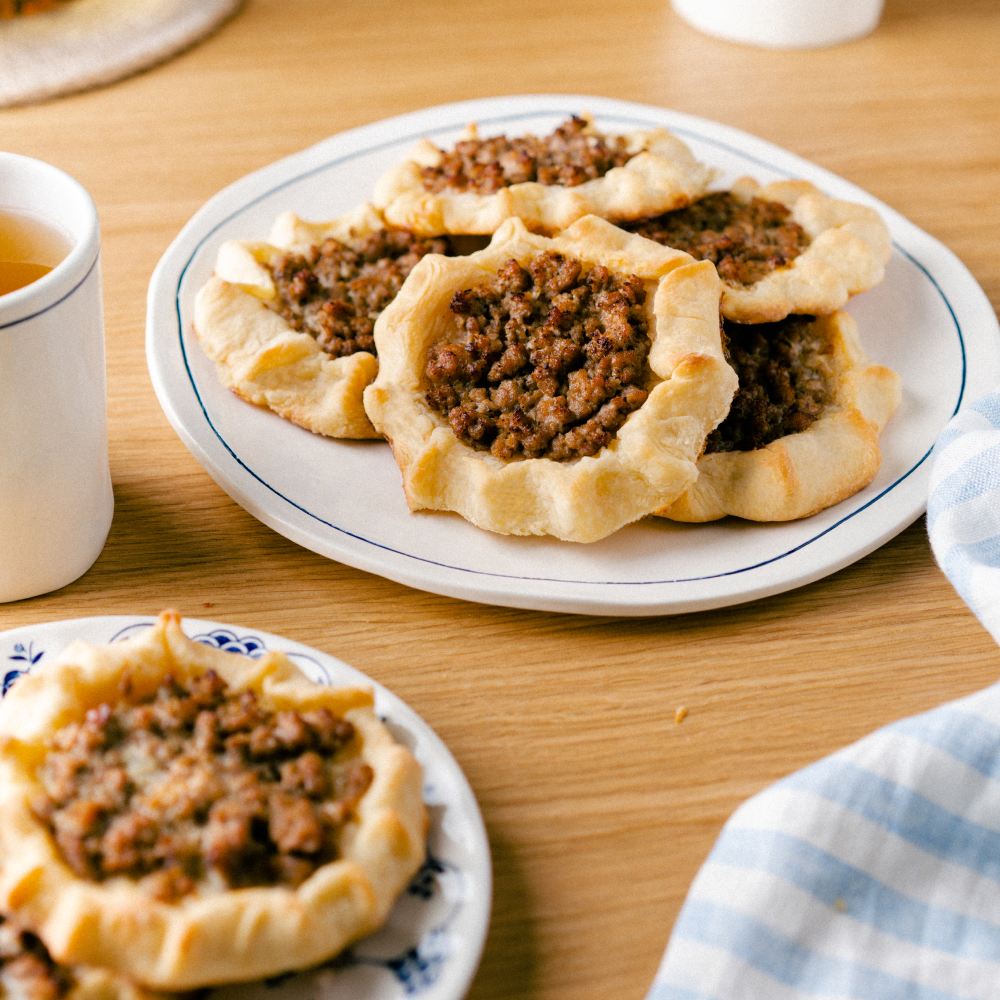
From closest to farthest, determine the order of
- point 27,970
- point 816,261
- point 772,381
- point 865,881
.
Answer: point 27,970 < point 865,881 < point 772,381 < point 816,261

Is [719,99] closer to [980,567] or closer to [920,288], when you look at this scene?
[920,288]

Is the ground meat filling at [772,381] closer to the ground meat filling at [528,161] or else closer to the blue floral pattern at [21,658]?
the ground meat filling at [528,161]

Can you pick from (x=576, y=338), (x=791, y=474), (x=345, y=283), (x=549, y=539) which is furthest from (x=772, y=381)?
(x=345, y=283)

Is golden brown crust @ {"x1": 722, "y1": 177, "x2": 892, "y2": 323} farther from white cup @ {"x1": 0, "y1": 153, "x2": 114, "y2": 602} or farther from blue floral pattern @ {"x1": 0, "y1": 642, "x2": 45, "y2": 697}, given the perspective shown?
blue floral pattern @ {"x1": 0, "y1": 642, "x2": 45, "y2": 697}

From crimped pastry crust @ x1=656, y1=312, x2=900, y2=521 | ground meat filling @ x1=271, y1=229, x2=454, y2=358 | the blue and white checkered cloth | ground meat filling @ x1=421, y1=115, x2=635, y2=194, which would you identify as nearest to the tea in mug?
ground meat filling @ x1=271, y1=229, x2=454, y2=358

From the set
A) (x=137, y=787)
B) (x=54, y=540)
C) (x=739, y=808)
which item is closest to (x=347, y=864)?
(x=137, y=787)

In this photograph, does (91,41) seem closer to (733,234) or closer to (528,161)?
(528,161)

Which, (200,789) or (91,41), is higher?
(91,41)
